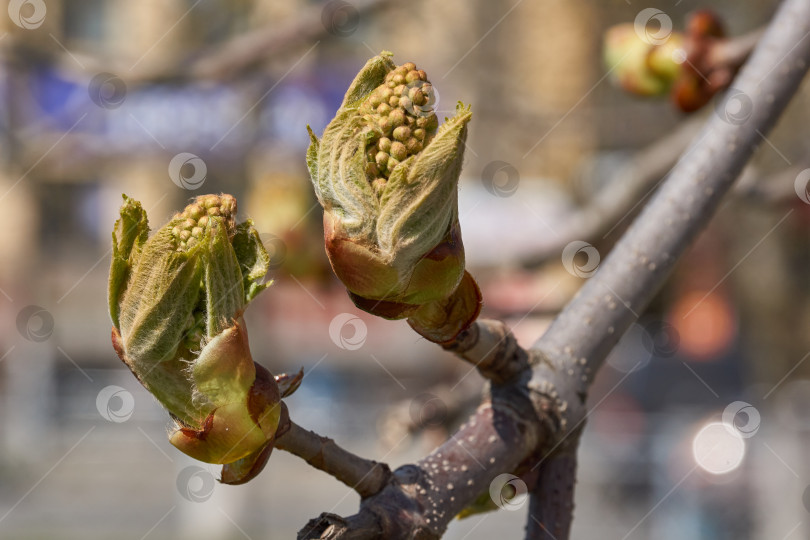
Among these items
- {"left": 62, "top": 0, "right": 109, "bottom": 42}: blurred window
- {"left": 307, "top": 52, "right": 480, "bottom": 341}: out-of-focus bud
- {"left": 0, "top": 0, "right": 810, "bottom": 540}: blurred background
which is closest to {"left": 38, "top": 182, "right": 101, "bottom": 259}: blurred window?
{"left": 0, "top": 0, "right": 810, "bottom": 540}: blurred background

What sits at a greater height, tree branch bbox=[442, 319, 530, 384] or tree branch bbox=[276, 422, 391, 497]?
tree branch bbox=[442, 319, 530, 384]

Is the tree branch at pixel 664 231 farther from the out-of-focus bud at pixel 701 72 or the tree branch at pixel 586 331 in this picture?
the out-of-focus bud at pixel 701 72

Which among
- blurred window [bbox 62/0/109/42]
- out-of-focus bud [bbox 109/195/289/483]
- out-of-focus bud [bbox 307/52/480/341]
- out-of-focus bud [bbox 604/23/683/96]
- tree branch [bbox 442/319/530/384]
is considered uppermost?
out-of-focus bud [bbox 604/23/683/96]

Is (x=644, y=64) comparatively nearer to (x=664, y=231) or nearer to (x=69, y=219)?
(x=664, y=231)

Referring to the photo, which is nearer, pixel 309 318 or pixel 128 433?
pixel 128 433

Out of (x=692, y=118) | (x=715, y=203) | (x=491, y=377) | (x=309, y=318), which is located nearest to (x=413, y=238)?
(x=491, y=377)

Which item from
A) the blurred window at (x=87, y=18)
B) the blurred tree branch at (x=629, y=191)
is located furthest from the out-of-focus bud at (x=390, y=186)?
the blurred window at (x=87, y=18)

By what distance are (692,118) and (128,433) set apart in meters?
15.1

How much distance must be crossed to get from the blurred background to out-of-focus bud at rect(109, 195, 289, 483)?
5.22 feet

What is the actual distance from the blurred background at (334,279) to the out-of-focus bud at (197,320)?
1.59 metres

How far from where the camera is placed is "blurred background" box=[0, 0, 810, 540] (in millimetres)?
3297

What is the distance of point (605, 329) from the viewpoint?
4.03 feet

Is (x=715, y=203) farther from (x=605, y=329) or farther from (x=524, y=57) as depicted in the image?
(x=524, y=57)

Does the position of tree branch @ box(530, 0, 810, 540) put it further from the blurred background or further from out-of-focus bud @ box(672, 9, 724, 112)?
the blurred background
